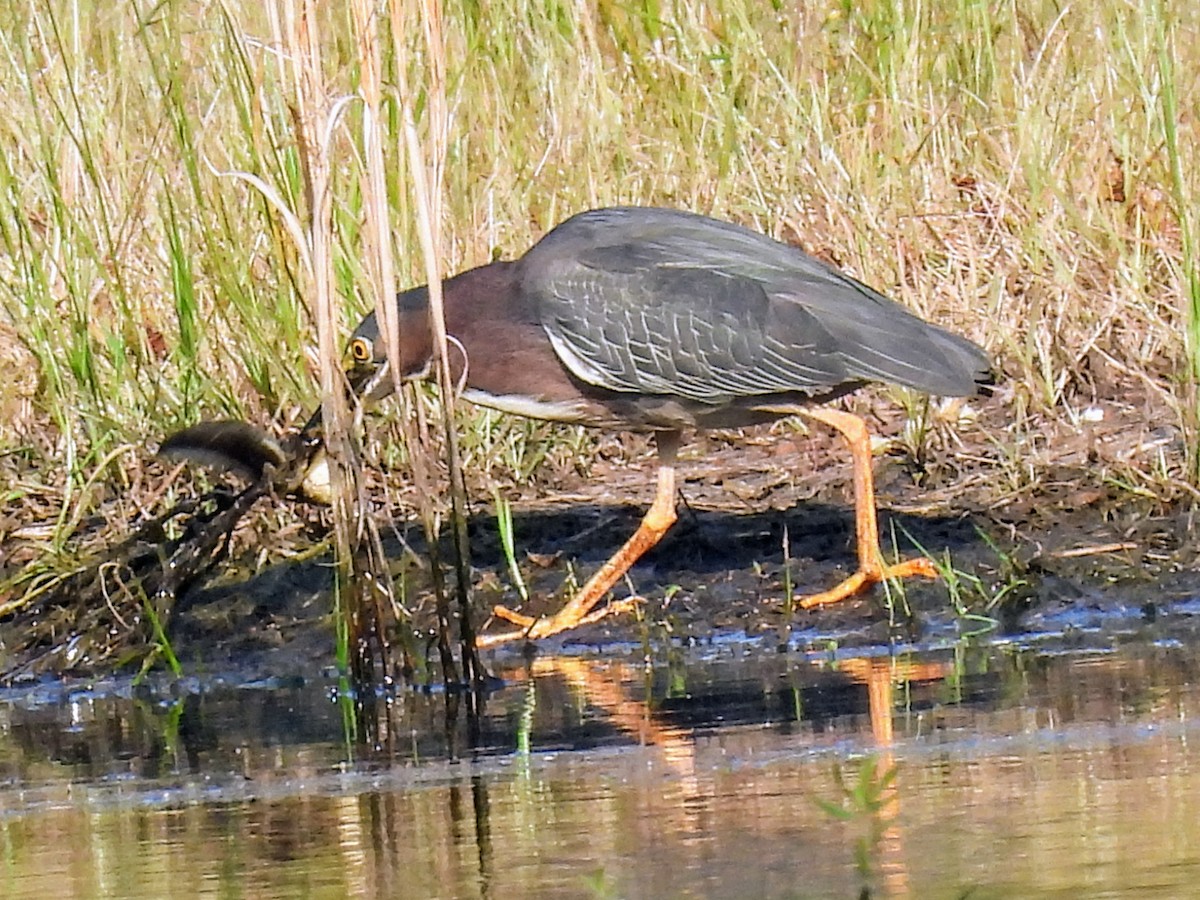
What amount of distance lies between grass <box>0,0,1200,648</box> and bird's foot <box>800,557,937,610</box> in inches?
24.3

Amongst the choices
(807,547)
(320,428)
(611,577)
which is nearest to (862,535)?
(807,547)

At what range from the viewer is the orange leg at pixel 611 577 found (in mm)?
5805

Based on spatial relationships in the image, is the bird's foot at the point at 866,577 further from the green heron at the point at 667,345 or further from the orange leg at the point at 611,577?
the orange leg at the point at 611,577

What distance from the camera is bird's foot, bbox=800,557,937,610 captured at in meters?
5.84

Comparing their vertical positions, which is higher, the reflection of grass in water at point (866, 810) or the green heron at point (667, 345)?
the green heron at point (667, 345)

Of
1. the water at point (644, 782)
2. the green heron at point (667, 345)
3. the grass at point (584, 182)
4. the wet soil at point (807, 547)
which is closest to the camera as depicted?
the water at point (644, 782)

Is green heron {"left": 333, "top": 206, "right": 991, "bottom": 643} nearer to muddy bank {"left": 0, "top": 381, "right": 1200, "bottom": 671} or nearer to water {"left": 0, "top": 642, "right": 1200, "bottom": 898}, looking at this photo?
muddy bank {"left": 0, "top": 381, "right": 1200, "bottom": 671}

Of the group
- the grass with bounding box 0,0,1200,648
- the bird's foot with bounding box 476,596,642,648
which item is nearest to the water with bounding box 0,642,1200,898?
the bird's foot with bounding box 476,596,642,648

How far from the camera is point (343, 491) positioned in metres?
4.89

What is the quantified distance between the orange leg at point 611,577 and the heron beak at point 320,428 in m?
0.51

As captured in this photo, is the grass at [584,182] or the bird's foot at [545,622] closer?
the bird's foot at [545,622]

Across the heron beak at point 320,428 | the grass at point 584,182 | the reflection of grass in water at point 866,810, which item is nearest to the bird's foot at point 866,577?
the grass at point 584,182

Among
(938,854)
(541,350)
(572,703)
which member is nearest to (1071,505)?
(541,350)

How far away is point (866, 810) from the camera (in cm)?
271
